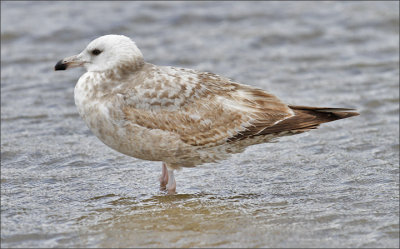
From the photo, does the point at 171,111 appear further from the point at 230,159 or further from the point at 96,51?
the point at 230,159

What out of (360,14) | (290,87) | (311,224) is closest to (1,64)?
(290,87)

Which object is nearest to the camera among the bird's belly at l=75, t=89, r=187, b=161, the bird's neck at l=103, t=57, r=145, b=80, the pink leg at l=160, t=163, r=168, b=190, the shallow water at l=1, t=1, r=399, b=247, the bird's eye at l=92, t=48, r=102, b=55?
the shallow water at l=1, t=1, r=399, b=247

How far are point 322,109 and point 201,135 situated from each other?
4.19 ft

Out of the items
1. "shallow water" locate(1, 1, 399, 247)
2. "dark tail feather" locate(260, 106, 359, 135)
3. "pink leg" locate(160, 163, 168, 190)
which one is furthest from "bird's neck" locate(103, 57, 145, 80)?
"dark tail feather" locate(260, 106, 359, 135)

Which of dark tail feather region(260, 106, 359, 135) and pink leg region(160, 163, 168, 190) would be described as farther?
pink leg region(160, 163, 168, 190)

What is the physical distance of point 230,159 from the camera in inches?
342

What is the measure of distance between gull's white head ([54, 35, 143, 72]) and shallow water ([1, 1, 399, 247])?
1297mm

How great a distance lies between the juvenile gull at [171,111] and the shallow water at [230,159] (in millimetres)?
544

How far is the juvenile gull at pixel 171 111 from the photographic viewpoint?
720 centimetres

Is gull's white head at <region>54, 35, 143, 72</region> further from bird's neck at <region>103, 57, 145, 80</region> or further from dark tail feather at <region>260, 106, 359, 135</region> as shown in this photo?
dark tail feather at <region>260, 106, 359, 135</region>

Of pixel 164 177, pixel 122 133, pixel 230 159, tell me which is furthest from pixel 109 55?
pixel 230 159

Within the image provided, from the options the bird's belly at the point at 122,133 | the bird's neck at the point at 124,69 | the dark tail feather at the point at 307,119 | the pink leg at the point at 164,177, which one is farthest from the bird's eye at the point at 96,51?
the dark tail feather at the point at 307,119

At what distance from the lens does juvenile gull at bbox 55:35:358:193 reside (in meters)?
7.20

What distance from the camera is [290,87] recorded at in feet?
37.7
